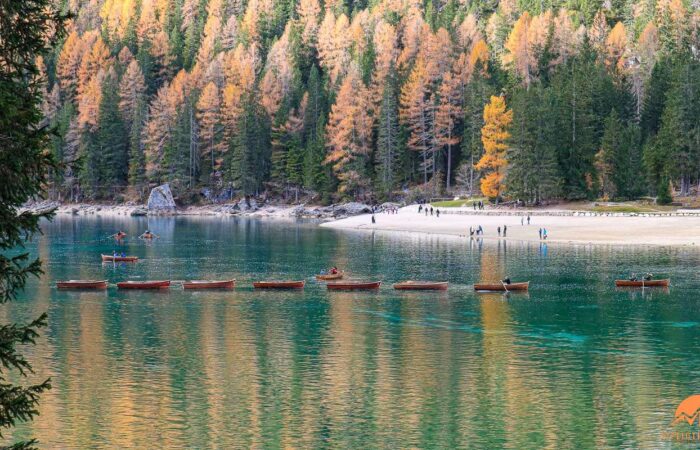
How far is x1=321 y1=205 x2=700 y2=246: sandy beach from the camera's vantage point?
3804 inches

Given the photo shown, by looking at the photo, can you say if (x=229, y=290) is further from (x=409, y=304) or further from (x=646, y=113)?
(x=646, y=113)

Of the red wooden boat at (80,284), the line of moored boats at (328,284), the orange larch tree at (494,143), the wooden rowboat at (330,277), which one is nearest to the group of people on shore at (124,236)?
the line of moored boats at (328,284)

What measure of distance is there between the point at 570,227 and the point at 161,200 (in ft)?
294

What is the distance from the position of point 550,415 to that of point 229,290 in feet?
123

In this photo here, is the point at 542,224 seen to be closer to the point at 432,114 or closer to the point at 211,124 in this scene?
the point at 432,114

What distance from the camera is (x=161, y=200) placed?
172 metres

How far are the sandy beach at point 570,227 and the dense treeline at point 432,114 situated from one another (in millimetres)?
9081

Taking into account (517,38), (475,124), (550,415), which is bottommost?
(550,415)

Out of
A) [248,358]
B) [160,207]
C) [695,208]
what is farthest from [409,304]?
[160,207]

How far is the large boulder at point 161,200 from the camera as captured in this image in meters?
172

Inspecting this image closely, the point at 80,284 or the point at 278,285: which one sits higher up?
the point at 80,284

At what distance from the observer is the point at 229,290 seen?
6875cm

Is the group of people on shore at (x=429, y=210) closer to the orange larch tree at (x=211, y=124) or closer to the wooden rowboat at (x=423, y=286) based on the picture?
the orange larch tree at (x=211, y=124)

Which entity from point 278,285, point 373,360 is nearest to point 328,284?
Answer: point 278,285
